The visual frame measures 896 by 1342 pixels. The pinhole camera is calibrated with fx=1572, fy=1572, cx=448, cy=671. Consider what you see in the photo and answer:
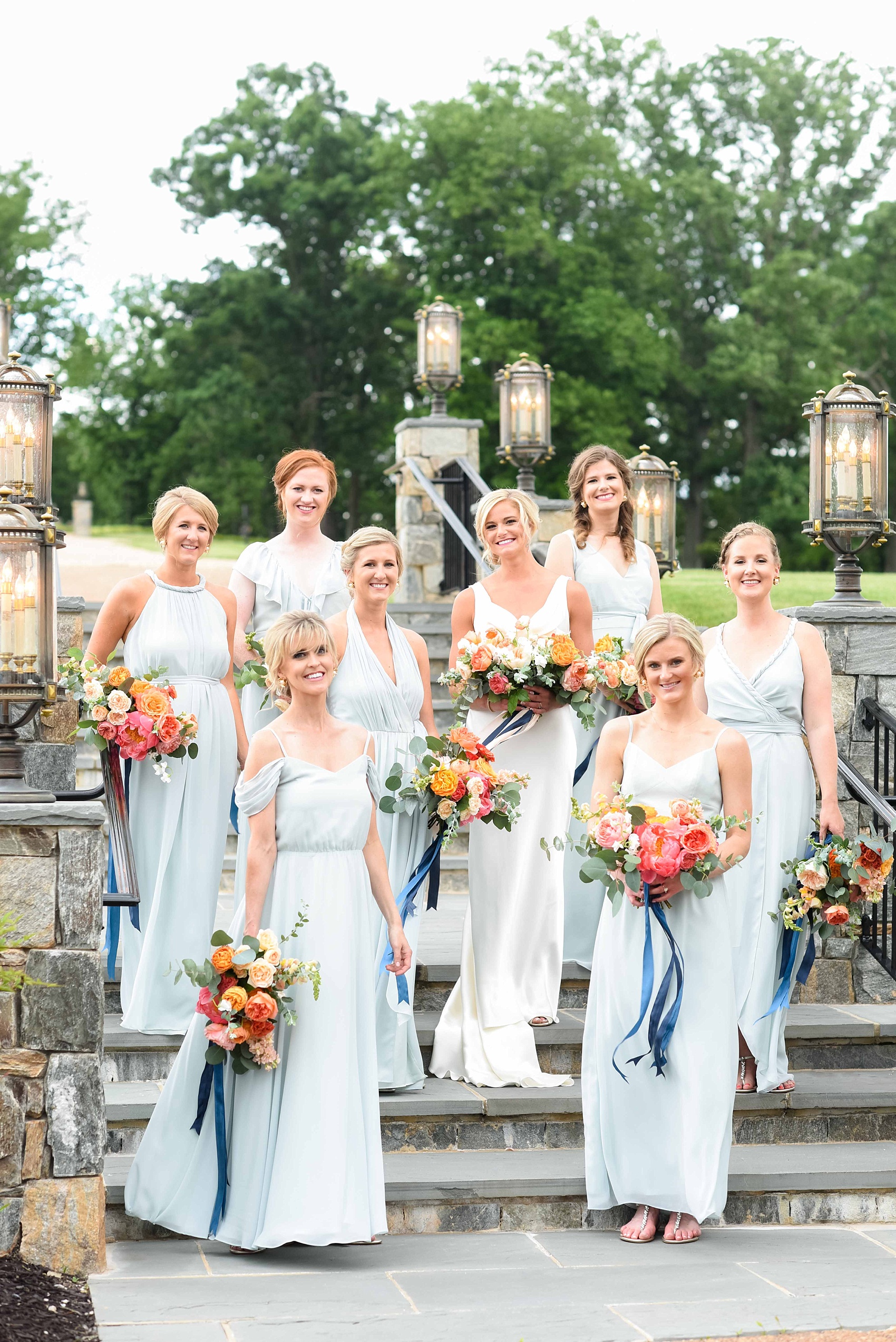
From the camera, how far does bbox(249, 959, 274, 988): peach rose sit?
4.62 metres

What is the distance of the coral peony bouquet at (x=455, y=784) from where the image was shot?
5.68 meters

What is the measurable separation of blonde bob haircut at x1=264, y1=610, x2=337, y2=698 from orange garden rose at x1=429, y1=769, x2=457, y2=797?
3.05 feet

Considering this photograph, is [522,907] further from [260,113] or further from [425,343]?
[260,113]

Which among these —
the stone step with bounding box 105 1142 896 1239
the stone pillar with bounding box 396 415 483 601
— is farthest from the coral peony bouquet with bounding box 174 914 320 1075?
the stone pillar with bounding box 396 415 483 601

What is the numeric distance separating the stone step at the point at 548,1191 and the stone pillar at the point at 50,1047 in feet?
1.21

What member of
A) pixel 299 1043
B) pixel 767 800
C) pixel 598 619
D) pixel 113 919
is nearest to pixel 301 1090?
pixel 299 1043

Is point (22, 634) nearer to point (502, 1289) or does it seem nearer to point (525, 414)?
point (502, 1289)

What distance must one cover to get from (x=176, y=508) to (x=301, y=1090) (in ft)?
8.43

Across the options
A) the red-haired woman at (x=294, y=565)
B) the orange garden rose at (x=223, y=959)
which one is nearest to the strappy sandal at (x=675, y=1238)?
the orange garden rose at (x=223, y=959)

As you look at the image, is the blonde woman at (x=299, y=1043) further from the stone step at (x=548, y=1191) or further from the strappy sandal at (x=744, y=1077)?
the strappy sandal at (x=744, y=1077)

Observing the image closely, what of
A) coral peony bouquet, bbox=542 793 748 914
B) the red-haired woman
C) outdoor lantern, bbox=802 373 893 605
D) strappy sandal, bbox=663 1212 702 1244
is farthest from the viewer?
outdoor lantern, bbox=802 373 893 605

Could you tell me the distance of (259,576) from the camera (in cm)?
690

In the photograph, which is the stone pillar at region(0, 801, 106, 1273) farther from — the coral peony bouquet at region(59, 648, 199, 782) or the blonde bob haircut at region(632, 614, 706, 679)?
the blonde bob haircut at region(632, 614, 706, 679)

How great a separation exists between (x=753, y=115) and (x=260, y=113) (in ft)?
36.3
